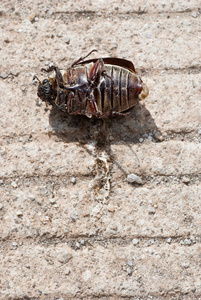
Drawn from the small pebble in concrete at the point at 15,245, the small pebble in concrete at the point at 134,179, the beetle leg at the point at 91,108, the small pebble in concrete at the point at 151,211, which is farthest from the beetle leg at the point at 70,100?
the small pebble in concrete at the point at 15,245

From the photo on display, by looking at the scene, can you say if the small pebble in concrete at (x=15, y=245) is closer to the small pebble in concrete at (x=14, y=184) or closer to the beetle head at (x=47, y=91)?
the small pebble in concrete at (x=14, y=184)

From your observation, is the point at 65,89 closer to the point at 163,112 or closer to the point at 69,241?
the point at 163,112

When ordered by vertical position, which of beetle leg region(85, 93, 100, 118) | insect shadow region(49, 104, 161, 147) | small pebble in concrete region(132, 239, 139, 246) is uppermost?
beetle leg region(85, 93, 100, 118)

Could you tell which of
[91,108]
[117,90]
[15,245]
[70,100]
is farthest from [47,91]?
[15,245]

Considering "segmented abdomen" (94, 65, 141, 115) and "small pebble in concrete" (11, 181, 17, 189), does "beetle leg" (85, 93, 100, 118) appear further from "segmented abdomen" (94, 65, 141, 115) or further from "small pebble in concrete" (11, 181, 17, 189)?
"small pebble in concrete" (11, 181, 17, 189)

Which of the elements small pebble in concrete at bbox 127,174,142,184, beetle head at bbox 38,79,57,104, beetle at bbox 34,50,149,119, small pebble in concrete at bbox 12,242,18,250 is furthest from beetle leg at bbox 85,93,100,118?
small pebble in concrete at bbox 12,242,18,250

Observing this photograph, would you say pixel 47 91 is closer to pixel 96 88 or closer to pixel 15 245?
pixel 96 88

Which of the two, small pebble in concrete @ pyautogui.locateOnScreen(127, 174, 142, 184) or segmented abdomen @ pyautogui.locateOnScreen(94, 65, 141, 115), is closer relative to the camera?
segmented abdomen @ pyautogui.locateOnScreen(94, 65, 141, 115)

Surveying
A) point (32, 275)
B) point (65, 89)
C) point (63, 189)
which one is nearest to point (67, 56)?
point (65, 89)

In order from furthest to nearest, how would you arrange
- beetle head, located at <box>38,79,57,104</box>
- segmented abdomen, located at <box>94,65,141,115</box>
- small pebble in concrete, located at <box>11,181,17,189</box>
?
small pebble in concrete, located at <box>11,181,17,189</box> → beetle head, located at <box>38,79,57,104</box> → segmented abdomen, located at <box>94,65,141,115</box>

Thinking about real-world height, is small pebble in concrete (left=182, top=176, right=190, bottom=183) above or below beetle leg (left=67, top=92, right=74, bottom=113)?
below
